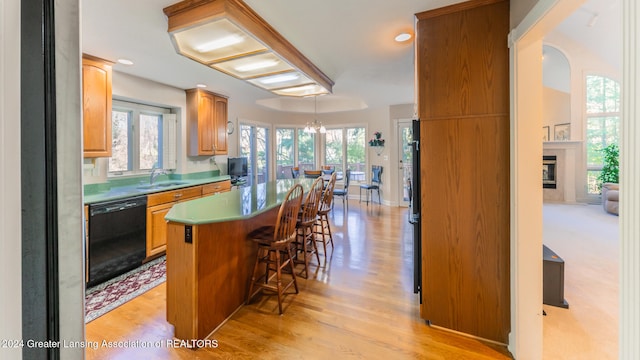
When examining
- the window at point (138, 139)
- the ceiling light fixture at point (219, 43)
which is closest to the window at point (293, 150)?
the window at point (138, 139)

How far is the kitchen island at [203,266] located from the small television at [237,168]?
117 inches

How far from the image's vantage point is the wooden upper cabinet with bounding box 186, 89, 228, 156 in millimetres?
4371

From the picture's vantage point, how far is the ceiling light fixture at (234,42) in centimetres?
190

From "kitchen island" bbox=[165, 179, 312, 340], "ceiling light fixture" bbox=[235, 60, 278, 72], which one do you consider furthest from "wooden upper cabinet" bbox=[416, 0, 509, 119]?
"kitchen island" bbox=[165, 179, 312, 340]

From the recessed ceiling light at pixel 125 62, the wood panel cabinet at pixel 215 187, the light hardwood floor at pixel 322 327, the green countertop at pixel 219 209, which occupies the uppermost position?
the recessed ceiling light at pixel 125 62

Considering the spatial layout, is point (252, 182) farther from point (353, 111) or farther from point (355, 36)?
point (355, 36)

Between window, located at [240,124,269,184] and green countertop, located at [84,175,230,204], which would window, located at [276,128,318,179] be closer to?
window, located at [240,124,269,184]

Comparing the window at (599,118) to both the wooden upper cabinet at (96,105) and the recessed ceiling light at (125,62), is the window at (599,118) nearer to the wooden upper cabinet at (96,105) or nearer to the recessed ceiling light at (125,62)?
the recessed ceiling light at (125,62)

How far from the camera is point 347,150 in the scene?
24.2ft

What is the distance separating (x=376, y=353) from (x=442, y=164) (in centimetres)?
138

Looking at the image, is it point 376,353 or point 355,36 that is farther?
point 355,36

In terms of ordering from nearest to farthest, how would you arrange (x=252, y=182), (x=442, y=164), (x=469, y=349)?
(x=469, y=349), (x=442, y=164), (x=252, y=182)

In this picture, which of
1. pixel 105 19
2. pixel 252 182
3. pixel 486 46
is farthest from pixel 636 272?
pixel 252 182

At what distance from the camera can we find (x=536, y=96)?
5.37ft
